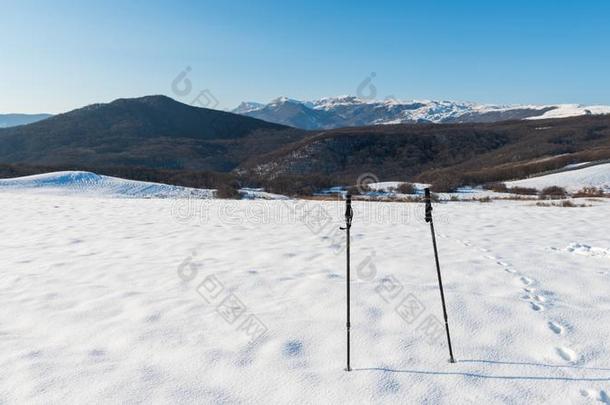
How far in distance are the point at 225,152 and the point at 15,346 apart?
155570 mm

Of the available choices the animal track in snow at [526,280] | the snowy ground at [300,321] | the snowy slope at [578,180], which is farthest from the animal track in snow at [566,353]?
the snowy slope at [578,180]

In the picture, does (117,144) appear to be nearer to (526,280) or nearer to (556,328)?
(526,280)

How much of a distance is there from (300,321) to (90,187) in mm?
33553

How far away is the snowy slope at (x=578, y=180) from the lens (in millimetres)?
37094

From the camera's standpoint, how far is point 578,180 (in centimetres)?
3881

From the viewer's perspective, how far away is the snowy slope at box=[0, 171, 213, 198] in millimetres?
32281

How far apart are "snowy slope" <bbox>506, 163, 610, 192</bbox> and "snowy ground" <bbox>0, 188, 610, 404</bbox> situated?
3084cm

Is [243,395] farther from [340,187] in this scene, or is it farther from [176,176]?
[176,176]

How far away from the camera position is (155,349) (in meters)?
4.95

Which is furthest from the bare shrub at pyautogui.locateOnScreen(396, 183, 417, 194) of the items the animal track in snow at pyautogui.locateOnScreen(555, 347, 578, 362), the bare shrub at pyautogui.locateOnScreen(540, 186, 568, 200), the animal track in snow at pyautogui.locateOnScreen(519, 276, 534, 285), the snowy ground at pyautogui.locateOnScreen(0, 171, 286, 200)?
the animal track in snow at pyautogui.locateOnScreen(555, 347, 578, 362)

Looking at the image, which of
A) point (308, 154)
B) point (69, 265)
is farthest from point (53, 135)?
point (69, 265)

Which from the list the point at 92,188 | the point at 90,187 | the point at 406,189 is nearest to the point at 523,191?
the point at 406,189

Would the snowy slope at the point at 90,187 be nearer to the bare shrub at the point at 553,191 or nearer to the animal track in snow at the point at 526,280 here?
the bare shrub at the point at 553,191

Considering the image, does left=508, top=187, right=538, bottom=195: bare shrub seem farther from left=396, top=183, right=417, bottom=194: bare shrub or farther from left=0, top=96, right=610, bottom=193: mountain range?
left=0, top=96, right=610, bottom=193: mountain range
